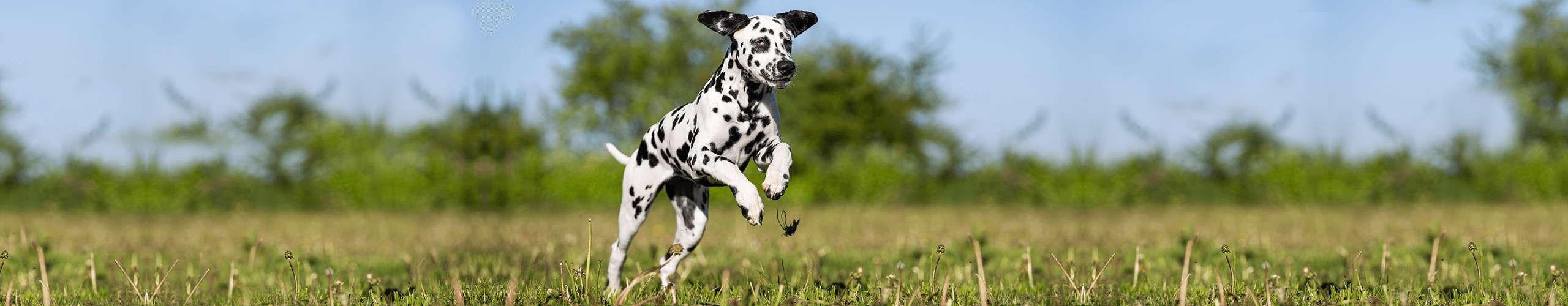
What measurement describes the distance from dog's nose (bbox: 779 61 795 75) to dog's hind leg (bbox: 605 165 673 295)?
1.12m

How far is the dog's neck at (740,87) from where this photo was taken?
16.8 feet

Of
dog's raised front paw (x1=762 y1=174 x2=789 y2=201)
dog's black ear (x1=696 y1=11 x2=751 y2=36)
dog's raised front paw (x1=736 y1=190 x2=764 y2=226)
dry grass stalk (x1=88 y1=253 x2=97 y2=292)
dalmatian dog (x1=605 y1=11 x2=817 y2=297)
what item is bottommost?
dry grass stalk (x1=88 y1=253 x2=97 y2=292)

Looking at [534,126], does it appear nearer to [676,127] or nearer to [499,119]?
[499,119]

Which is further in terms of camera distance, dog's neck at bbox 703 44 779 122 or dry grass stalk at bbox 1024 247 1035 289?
dry grass stalk at bbox 1024 247 1035 289

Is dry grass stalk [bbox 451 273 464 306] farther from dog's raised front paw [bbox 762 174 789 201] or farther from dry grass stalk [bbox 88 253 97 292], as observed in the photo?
dry grass stalk [bbox 88 253 97 292]

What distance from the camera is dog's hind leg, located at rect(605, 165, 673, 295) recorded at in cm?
581

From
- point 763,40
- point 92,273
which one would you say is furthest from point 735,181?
point 92,273

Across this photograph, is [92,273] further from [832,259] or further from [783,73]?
[832,259]

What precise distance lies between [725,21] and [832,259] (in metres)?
4.16

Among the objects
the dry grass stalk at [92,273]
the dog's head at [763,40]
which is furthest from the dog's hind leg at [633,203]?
the dry grass stalk at [92,273]

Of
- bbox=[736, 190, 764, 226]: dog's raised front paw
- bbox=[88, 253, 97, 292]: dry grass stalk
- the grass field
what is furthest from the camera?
bbox=[88, 253, 97, 292]: dry grass stalk

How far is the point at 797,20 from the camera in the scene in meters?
5.18

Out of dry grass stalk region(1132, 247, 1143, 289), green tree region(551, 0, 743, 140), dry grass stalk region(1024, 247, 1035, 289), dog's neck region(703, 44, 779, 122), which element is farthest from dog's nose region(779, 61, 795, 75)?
green tree region(551, 0, 743, 140)

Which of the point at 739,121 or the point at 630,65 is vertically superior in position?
the point at 630,65
